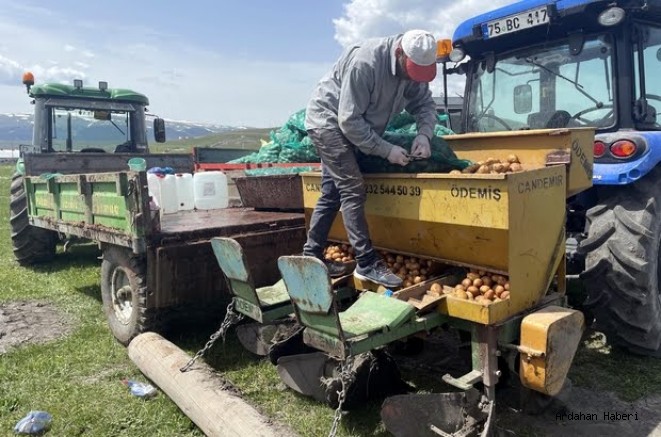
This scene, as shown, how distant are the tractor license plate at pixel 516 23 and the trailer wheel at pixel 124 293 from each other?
3407mm

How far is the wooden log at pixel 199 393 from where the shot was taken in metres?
2.93

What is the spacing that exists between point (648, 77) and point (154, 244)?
3.91 m

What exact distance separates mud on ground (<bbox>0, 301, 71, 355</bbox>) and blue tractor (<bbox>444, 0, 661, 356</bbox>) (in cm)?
424

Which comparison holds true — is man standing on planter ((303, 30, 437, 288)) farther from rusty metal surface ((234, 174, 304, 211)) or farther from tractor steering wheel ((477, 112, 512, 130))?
tractor steering wheel ((477, 112, 512, 130))

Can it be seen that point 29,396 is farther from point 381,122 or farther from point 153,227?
point 381,122

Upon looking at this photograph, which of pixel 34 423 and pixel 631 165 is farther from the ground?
pixel 631 165

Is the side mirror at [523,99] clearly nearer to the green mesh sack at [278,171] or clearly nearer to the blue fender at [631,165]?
the blue fender at [631,165]

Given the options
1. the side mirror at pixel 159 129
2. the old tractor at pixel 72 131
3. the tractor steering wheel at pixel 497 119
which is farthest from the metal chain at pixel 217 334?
the side mirror at pixel 159 129

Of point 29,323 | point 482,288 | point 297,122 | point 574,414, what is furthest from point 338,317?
point 29,323

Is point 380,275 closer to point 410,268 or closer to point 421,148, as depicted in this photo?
point 410,268

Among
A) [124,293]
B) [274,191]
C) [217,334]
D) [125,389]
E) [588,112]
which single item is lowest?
[125,389]

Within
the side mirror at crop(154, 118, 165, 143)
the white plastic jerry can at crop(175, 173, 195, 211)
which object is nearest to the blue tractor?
the white plastic jerry can at crop(175, 173, 195, 211)

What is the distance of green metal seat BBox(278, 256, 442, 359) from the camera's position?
8.95ft

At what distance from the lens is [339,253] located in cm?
401
